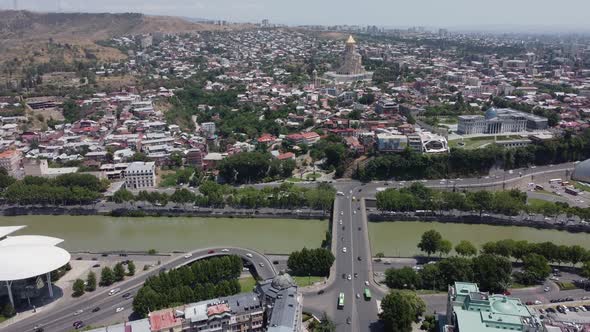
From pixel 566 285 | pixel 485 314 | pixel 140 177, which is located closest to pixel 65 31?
pixel 140 177

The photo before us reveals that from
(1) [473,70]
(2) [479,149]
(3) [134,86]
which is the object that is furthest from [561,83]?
(3) [134,86]

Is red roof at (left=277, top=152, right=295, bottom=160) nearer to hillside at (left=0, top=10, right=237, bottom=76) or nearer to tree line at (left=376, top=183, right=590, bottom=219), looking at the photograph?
tree line at (left=376, top=183, right=590, bottom=219)

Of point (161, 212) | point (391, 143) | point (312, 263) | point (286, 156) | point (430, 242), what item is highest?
point (391, 143)

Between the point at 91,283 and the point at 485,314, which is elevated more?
the point at 485,314

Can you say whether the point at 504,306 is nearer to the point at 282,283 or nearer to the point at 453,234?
the point at 282,283

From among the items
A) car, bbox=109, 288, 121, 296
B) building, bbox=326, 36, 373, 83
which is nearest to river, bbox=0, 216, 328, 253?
car, bbox=109, 288, 121, 296

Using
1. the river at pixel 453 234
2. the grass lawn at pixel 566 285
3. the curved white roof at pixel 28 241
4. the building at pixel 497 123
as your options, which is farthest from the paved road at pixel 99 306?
the building at pixel 497 123

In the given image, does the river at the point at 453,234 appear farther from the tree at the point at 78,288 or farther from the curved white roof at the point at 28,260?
the curved white roof at the point at 28,260
